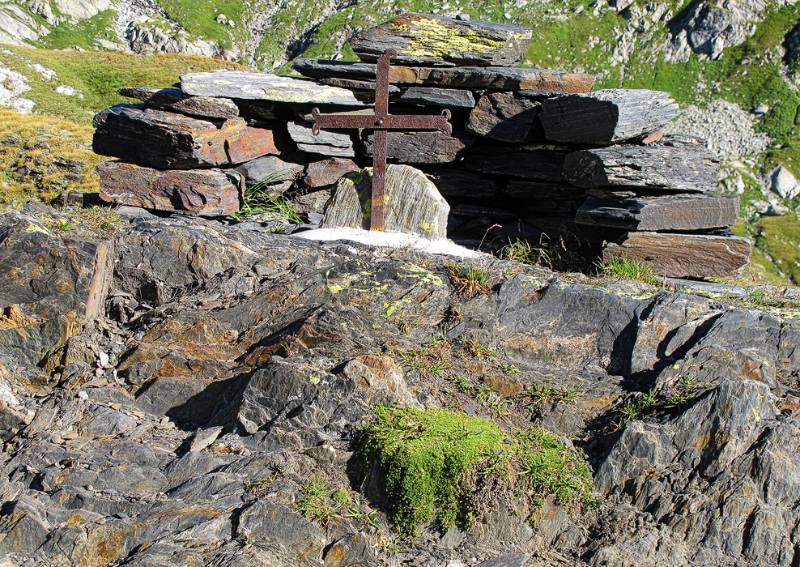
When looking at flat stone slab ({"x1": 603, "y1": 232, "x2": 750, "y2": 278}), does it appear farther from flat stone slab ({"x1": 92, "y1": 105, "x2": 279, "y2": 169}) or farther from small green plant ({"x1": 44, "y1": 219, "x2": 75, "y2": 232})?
small green plant ({"x1": 44, "y1": 219, "x2": 75, "y2": 232})

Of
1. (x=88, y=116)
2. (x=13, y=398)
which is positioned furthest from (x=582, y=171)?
(x=88, y=116)

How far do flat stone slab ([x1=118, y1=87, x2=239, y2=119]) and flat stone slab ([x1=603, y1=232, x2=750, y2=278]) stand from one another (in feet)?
19.8

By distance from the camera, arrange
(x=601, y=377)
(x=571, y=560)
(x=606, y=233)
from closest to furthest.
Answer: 1. (x=571, y=560)
2. (x=601, y=377)
3. (x=606, y=233)

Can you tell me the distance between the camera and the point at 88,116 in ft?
99.3

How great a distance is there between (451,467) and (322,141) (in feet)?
25.6

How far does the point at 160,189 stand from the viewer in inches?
430

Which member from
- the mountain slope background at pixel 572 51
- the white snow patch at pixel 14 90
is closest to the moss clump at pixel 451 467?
the mountain slope background at pixel 572 51

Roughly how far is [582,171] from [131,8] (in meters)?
107

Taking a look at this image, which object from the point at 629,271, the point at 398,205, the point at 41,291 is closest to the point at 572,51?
the point at 398,205

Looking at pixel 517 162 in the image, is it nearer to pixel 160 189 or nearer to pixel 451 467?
pixel 160 189

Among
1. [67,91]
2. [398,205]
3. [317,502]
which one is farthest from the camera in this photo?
[67,91]

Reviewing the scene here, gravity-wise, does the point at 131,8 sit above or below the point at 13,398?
above

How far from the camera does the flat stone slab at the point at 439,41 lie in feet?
37.4

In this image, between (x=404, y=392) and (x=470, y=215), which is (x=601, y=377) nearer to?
(x=404, y=392)
